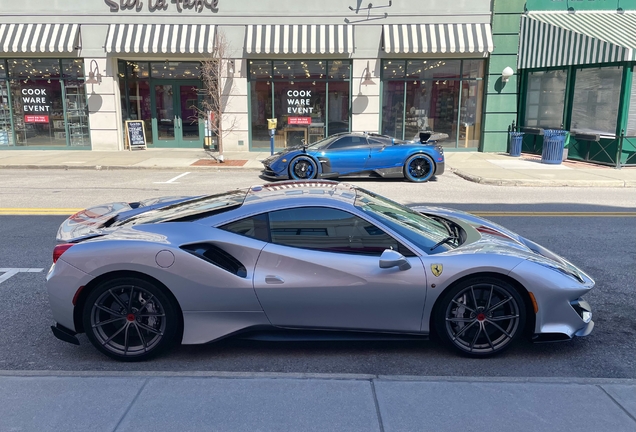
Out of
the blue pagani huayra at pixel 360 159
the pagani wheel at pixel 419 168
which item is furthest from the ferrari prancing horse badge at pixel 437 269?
the pagani wheel at pixel 419 168

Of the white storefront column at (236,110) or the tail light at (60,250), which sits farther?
the white storefront column at (236,110)

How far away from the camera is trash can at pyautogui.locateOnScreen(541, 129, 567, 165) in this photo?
53.8 ft

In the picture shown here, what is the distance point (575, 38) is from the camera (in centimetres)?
1664

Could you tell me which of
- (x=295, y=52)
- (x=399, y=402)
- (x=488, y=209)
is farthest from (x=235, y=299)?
(x=295, y=52)

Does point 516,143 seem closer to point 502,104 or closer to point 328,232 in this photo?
point 502,104

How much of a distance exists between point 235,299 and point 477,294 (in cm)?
182

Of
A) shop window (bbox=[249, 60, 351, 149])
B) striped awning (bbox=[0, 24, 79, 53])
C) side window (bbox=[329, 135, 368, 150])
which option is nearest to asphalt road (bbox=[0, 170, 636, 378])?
side window (bbox=[329, 135, 368, 150])

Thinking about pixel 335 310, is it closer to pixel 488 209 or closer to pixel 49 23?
pixel 488 209

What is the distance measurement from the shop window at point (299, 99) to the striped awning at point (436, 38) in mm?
1929

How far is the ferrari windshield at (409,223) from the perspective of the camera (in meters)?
4.03

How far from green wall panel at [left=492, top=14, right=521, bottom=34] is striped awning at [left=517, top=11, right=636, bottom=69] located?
0.66ft

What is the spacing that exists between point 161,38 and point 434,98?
404 inches

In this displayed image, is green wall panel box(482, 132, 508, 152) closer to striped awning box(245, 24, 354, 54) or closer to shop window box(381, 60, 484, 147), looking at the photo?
shop window box(381, 60, 484, 147)

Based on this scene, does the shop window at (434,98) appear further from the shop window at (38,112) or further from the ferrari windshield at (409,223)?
the ferrari windshield at (409,223)
